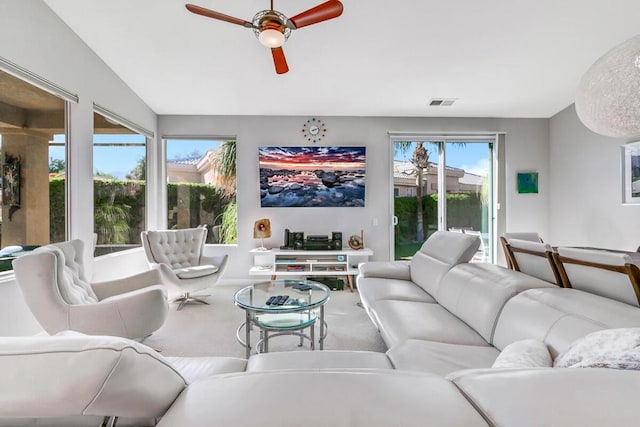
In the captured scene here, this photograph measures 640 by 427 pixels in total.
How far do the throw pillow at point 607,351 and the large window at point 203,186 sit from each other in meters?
4.19

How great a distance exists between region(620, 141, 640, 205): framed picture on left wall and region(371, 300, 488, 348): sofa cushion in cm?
320

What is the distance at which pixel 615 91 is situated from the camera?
1621 millimetres

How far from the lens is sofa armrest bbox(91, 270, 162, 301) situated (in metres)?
2.40

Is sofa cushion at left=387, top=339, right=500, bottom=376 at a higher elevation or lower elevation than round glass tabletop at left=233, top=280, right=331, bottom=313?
lower

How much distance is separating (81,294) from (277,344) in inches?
59.5

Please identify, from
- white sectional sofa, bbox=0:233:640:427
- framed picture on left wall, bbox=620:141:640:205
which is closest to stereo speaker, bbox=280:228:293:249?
white sectional sofa, bbox=0:233:640:427

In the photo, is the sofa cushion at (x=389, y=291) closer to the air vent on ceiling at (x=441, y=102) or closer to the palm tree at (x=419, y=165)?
the palm tree at (x=419, y=165)

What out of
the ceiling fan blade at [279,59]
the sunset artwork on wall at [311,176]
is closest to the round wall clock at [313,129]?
the sunset artwork on wall at [311,176]

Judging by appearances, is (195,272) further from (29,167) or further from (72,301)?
(29,167)

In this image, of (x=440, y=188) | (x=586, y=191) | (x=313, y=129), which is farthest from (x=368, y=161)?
(x=586, y=191)

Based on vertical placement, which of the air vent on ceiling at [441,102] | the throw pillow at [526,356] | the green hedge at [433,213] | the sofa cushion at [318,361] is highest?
the air vent on ceiling at [441,102]

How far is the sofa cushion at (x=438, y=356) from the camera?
4.39 ft

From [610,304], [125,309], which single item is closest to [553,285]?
[610,304]

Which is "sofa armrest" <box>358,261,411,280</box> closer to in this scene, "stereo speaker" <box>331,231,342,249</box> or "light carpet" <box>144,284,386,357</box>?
"light carpet" <box>144,284,386,357</box>
